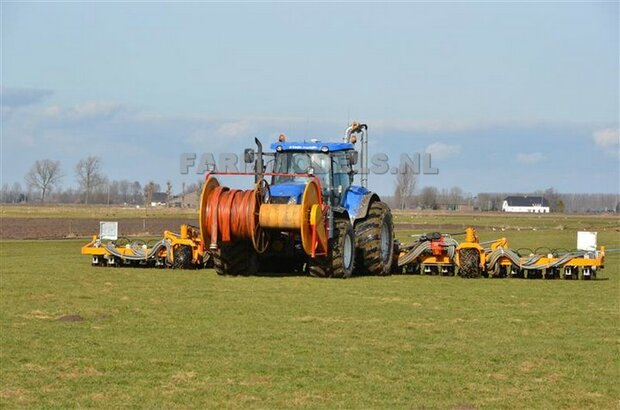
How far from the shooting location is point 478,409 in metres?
8.27

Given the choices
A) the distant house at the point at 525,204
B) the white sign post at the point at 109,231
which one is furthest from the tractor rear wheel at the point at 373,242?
the distant house at the point at 525,204

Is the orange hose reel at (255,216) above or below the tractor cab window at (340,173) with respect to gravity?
below

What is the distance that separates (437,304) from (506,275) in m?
6.54

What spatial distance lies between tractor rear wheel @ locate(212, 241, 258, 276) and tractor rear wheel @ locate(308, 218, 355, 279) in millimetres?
1382

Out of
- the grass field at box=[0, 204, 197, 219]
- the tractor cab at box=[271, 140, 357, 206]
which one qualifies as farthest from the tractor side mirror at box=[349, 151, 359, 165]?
Result: the grass field at box=[0, 204, 197, 219]

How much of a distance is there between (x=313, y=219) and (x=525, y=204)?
584ft

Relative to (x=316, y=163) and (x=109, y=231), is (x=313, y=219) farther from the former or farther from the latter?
(x=109, y=231)

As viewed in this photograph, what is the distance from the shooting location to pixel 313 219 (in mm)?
18828

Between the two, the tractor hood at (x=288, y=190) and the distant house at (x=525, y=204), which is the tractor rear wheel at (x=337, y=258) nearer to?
the tractor hood at (x=288, y=190)

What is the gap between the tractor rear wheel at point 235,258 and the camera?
20.6 m

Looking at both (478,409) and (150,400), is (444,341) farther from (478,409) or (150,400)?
(150,400)

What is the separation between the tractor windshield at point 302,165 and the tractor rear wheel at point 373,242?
1421 millimetres

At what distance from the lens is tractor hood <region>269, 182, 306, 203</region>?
1992cm

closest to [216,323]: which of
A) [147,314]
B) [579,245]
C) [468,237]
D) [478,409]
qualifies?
[147,314]
